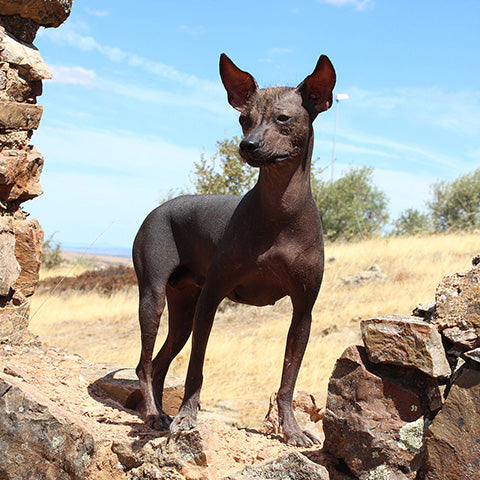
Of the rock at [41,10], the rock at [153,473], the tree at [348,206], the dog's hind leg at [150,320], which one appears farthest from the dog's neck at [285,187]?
the tree at [348,206]

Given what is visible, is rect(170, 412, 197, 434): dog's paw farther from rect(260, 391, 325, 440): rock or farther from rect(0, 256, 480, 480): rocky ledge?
rect(260, 391, 325, 440): rock

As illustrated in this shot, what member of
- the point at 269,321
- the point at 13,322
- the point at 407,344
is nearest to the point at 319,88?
the point at 407,344

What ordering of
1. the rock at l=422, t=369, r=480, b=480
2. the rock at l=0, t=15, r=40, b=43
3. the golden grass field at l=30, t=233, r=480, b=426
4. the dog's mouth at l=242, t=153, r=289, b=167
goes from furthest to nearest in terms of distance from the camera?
the golden grass field at l=30, t=233, r=480, b=426, the rock at l=0, t=15, r=40, b=43, the dog's mouth at l=242, t=153, r=289, b=167, the rock at l=422, t=369, r=480, b=480

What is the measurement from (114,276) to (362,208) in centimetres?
1292

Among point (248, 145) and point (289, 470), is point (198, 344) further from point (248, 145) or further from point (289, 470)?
point (248, 145)

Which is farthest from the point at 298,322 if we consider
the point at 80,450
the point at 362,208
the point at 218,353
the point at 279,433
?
the point at 362,208

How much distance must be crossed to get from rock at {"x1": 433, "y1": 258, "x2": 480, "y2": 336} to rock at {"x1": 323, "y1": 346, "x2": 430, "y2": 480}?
40cm

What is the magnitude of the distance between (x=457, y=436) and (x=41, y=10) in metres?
5.05

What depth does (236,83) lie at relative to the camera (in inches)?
149

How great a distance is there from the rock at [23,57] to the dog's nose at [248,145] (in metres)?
3.02

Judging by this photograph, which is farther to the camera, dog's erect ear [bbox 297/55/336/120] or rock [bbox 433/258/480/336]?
dog's erect ear [bbox 297/55/336/120]

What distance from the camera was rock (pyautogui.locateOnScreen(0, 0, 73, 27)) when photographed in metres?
5.44

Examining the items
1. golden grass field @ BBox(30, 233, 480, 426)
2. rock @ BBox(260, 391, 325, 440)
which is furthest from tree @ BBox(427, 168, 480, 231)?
rock @ BBox(260, 391, 325, 440)

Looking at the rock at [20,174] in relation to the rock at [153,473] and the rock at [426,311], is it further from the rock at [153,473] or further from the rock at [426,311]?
the rock at [426,311]
